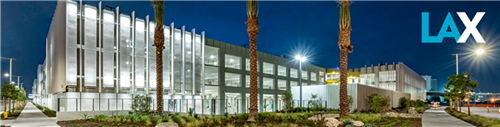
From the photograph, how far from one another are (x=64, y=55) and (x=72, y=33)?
236 centimetres

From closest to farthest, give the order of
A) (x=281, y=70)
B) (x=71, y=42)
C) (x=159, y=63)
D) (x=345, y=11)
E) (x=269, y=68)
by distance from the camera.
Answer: (x=345, y=11) < (x=159, y=63) < (x=71, y=42) < (x=269, y=68) < (x=281, y=70)

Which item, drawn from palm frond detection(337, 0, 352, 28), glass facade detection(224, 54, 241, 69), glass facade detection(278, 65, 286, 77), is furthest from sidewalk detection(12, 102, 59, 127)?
glass facade detection(278, 65, 286, 77)

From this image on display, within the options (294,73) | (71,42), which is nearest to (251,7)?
(71,42)

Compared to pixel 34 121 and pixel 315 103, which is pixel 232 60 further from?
pixel 34 121

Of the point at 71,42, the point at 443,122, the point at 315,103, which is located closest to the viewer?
the point at 443,122

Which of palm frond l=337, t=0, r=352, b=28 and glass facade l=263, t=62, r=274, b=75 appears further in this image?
glass facade l=263, t=62, r=274, b=75

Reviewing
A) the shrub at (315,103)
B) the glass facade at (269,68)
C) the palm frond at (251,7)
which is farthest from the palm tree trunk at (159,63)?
the glass facade at (269,68)

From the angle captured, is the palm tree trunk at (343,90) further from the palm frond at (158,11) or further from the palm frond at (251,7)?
the palm frond at (158,11)

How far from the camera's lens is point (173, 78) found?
37.4 metres

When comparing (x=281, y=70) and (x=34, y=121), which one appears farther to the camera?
(x=281, y=70)

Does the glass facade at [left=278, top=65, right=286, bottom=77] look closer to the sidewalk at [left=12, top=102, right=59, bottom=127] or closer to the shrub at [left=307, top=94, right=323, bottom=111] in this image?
the shrub at [left=307, top=94, right=323, bottom=111]

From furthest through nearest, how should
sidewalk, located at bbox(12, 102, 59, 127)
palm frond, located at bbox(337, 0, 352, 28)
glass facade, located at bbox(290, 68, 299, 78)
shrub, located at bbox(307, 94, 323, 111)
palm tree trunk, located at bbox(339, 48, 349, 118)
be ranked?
glass facade, located at bbox(290, 68, 299, 78)
shrub, located at bbox(307, 94, 323, 111)
palm frond, located at bbox(337, 0, 352, 28)
palm tree trunk, located at bbox(339, 48, 349, 118)
sidewalk, located at bbox(12, 102, 59, 127)

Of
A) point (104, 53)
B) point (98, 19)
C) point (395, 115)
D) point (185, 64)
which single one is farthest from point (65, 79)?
point (395, 115)

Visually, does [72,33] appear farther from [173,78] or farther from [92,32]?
[173,78]
